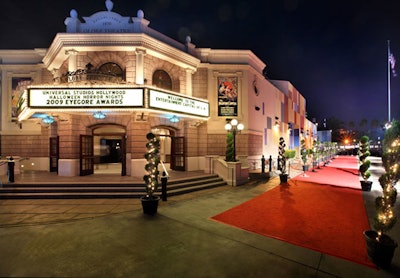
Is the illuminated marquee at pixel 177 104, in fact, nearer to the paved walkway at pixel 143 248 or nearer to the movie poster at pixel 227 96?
the movie poster at pixel 227 96

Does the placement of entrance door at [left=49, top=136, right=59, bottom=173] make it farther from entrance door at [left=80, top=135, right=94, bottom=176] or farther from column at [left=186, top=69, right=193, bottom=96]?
column at [left=186, top=69, right=193, bottom=96]

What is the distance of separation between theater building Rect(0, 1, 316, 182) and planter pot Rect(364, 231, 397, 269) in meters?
10.3

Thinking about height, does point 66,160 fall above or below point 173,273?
above

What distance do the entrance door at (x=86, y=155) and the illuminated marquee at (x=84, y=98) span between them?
3.19m

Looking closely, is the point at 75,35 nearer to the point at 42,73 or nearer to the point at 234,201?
the point at 42,73

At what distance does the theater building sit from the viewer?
38.3 ft

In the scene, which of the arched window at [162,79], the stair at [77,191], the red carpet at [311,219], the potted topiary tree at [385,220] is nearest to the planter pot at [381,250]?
the potted topiary tree at [385,220]

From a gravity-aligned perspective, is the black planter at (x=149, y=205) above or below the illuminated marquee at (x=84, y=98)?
below

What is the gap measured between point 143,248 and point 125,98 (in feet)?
26.7

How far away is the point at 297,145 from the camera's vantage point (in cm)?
3462

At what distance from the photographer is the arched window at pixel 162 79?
1538 cm

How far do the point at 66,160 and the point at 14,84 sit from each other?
936 cm

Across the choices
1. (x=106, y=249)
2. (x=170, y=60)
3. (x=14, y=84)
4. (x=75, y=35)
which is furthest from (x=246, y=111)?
(x=14, y=84)

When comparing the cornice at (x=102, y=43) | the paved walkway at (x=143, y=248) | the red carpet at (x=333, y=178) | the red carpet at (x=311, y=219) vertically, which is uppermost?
the cornice at (x=102, y=43)
